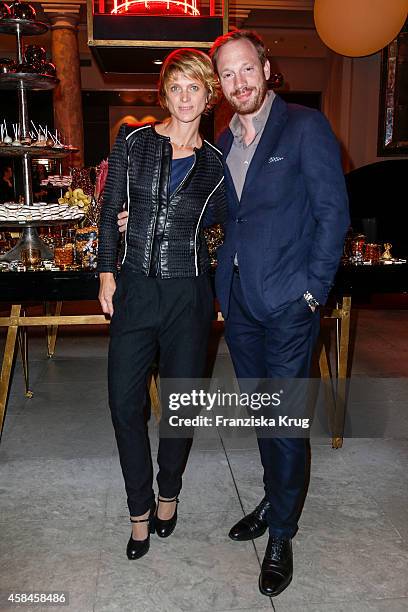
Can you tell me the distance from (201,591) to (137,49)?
130 inches

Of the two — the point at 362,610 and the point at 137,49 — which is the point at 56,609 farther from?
Result: the point at 137,49

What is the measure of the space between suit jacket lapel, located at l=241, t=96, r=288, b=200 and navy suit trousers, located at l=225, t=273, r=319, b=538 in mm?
371

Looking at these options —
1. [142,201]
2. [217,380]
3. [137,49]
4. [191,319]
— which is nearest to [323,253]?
[191,319]

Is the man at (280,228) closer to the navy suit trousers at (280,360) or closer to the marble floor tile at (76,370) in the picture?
the navy suit trousers at (280,360)

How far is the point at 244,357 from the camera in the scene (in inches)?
79.7

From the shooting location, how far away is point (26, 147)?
114 inches

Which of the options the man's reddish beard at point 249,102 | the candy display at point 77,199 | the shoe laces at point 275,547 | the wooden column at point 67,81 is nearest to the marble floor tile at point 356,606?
the shoe laces at point 275,547

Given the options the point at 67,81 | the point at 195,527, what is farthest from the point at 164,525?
the point at 67,81

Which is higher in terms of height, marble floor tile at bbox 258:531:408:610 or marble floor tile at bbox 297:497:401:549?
marble floor tile at bbox 258:531:408:610

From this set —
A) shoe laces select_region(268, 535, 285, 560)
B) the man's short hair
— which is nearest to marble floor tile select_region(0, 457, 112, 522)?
shoe laces select_region(268, 535, 285, 560)

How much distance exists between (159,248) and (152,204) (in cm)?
14

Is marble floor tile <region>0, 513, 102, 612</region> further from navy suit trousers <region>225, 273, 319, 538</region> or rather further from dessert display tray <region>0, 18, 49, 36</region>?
dessert display tray <region>0, 18, 49, 36</region>

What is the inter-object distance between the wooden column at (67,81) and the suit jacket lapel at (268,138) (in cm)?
626

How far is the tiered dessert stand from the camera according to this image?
2824 mm
